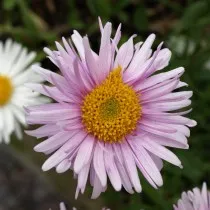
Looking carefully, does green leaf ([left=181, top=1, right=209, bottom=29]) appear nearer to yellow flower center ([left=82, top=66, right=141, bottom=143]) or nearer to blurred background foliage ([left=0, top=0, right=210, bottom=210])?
blurred background foliage ([left=0, top=0, right=210, bottom=210])

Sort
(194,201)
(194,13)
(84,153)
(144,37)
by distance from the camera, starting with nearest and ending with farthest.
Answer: (84,153) < (194,201) < (194,13) < (144,37)

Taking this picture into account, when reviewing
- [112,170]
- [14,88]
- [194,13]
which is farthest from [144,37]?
[112,170]

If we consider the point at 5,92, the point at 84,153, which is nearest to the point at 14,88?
the point at 5,92

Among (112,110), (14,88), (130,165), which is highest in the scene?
(14,88)

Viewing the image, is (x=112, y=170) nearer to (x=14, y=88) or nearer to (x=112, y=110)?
(x=112, y=110)

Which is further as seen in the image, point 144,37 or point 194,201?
point 144,37

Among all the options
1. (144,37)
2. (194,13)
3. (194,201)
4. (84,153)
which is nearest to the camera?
(84,153)

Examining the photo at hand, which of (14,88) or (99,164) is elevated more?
(14,88)
